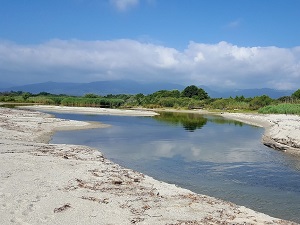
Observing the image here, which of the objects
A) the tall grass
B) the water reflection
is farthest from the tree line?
the water reflection

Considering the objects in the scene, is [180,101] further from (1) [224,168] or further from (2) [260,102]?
(1) [224,168]

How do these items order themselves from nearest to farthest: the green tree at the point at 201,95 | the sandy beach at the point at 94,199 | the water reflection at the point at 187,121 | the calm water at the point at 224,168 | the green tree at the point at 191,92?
the sandy beach at the point at 94,199, the calm water at the point at 224,168, the water reflection at the point at 187,121, the green tree at the point at 201,95, the green tree at the point at 191,92

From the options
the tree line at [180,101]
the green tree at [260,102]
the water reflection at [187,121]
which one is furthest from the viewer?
the tree line at [180,101]

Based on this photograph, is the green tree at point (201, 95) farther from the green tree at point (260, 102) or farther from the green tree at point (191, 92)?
the green tree at point (260, 102)

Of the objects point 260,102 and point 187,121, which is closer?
point 187,121

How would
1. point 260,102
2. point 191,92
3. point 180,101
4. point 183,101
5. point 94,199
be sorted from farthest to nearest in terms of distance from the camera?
point 191,92
point 180,101
point 183,101
point 260,102
point 94,199

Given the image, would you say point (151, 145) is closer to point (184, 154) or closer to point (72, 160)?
point (184, 154)

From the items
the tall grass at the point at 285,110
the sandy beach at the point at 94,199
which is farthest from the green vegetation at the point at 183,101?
the sandy beach at the point at 94,199

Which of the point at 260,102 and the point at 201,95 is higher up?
the point at 201,95

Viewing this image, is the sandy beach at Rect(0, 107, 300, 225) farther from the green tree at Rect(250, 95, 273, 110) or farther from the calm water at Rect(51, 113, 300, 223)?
the green tree at Rect(250, 95, 273, 110)

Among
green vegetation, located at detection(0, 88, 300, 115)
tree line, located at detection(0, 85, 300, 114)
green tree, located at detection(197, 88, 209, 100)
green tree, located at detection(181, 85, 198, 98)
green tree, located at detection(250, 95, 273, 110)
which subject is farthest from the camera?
green tree, located at detection(181, 85, 198, 98)

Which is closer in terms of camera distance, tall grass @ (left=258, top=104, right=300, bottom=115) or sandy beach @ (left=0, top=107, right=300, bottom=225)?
sandy beach @ (left=0, top=107, right=300, bottom=225)

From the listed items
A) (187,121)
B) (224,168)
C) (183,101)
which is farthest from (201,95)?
(224,168)

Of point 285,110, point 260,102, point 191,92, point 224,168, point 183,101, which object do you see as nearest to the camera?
point 224,168
